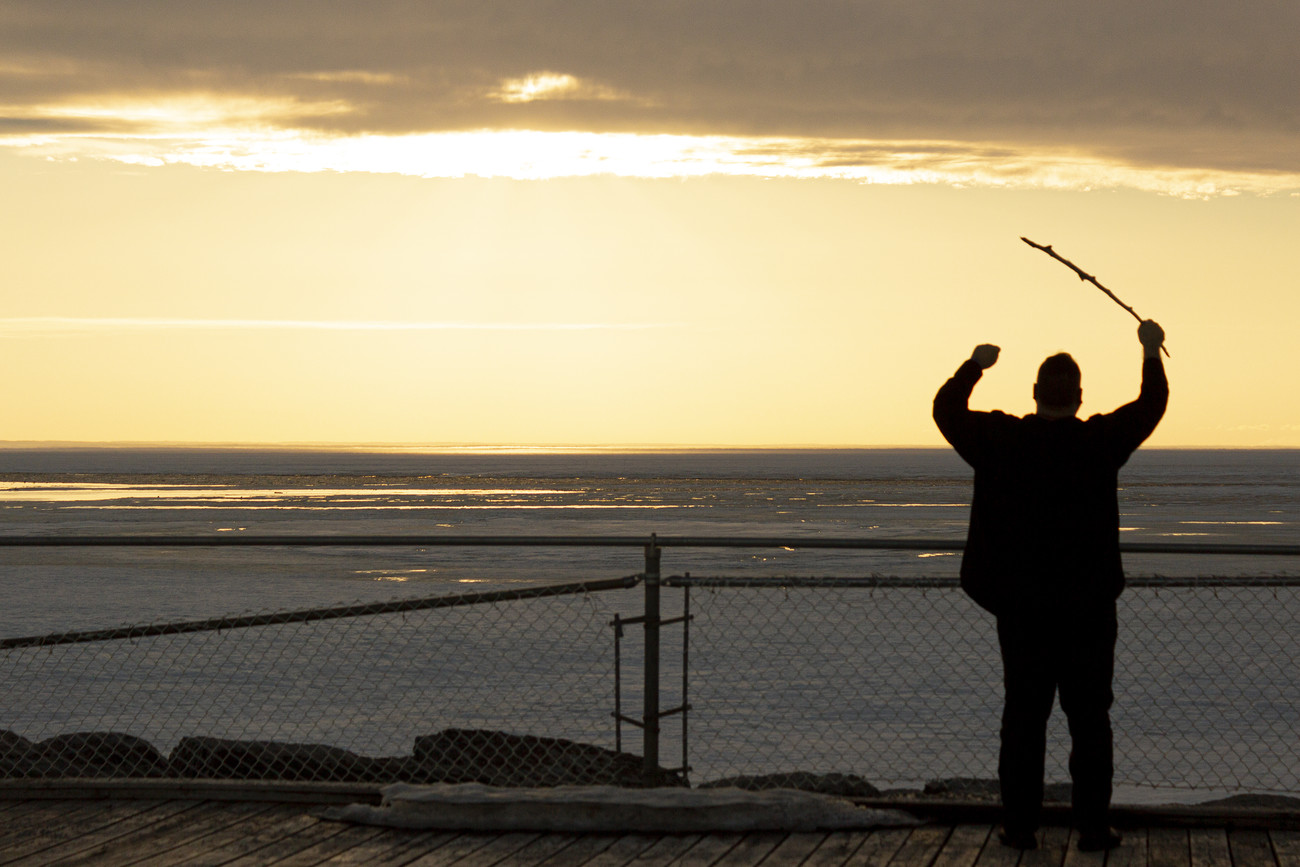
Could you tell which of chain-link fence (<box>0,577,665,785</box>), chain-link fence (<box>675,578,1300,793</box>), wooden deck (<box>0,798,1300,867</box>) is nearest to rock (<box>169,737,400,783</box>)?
chain-link fence (<box>0,577,665,785</box>)

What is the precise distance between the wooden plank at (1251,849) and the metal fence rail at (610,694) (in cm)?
99

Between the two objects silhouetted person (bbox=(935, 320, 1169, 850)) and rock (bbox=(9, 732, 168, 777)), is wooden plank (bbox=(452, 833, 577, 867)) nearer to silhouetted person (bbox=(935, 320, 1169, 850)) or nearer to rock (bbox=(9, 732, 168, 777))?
silhouetted person (bbox=(935, 320, 1169, 850))

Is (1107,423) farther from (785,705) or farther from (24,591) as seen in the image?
(24,591)

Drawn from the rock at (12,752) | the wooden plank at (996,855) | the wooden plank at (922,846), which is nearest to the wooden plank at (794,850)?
the wooden plank at (922,846)

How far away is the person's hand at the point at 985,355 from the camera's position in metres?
5.02

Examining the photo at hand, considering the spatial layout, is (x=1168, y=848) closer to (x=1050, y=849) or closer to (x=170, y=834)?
(x=1050, y=849)

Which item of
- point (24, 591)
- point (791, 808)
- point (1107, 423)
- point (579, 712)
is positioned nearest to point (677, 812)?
point (791, 808)

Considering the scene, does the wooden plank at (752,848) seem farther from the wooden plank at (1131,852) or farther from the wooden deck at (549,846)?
the wooden plank at (1131,852)

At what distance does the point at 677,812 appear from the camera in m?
5.23

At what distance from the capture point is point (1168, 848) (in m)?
5.01

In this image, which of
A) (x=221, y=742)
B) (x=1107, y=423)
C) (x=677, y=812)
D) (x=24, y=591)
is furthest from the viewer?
(x=24, y=591)

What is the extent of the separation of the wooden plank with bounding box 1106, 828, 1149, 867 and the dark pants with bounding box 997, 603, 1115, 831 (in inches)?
4.8

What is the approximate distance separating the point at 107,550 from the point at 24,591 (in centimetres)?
861

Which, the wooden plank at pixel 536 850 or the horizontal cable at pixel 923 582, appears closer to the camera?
the wooden plank at pixel 536 850
